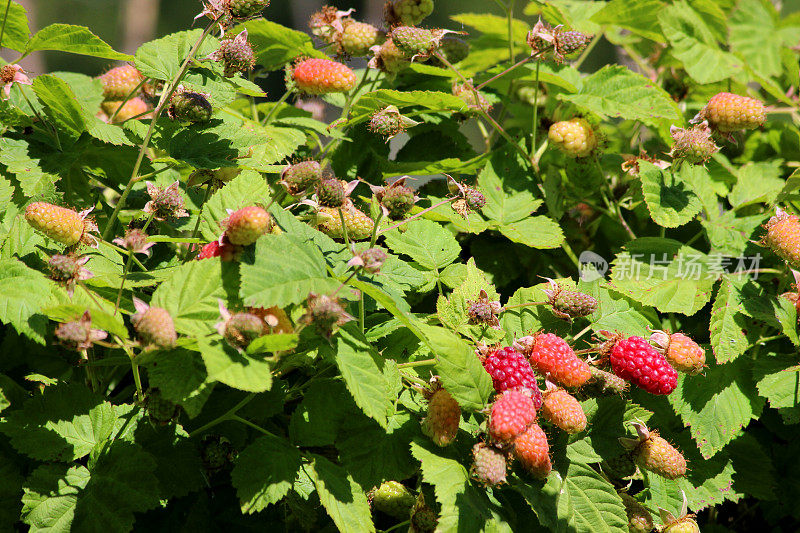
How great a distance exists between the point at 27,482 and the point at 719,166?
1.85 meters

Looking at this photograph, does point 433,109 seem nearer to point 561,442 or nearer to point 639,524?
point 561,442

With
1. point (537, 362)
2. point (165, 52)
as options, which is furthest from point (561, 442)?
point (165, 52)

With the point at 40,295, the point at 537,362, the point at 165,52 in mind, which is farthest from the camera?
the point at 165,52

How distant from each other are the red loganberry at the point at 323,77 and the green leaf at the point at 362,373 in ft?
2.01

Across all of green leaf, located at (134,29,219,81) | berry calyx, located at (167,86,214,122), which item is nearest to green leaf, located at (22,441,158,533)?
berry calyx, located at (167,86,214,122)

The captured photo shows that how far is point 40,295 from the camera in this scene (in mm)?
1009

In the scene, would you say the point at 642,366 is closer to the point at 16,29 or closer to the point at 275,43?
the point at 275,43

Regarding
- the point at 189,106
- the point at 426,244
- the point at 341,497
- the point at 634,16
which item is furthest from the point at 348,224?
the point at 634,16

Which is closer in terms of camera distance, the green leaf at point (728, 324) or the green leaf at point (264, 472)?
the green leaf at point (264, 472)

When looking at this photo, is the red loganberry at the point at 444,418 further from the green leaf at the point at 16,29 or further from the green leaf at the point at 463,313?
the green leaf at the point at 16,29

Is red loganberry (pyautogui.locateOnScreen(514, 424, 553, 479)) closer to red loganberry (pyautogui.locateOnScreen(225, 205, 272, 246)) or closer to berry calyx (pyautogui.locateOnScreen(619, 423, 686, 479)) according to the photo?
berry calyx (pyautogui.locateOnScreen(619, 423, 686, 479))

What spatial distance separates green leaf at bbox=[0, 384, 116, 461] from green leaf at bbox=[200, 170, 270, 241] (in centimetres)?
35

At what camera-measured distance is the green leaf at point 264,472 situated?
1053mm

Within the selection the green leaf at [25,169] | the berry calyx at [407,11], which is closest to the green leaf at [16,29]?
the green leaf at [25,169]
